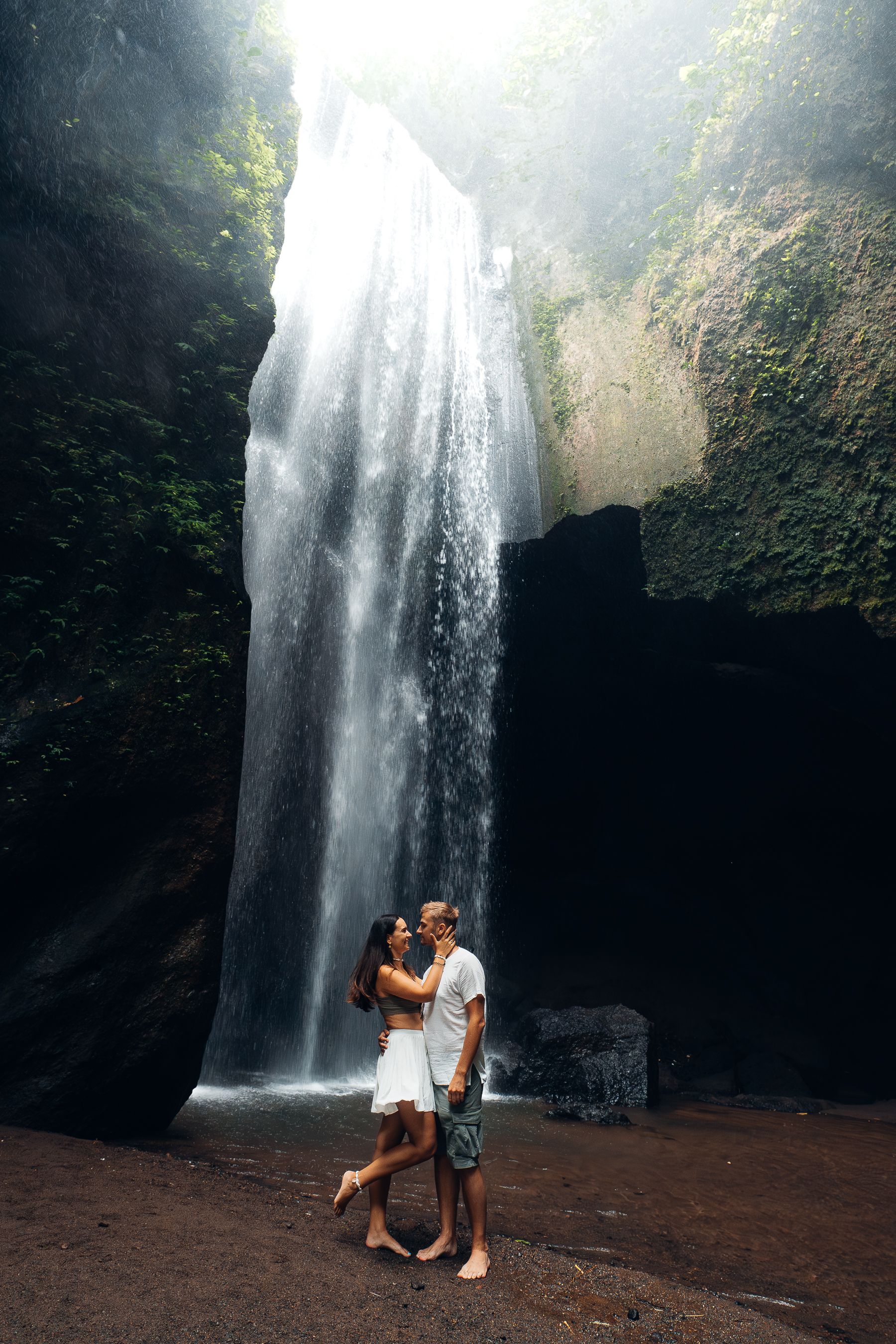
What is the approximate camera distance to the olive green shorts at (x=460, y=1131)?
319cm

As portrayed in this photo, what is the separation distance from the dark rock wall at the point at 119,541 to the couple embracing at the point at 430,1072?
289 centimetres

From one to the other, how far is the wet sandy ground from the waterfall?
338 centimetres

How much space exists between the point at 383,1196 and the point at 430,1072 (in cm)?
55

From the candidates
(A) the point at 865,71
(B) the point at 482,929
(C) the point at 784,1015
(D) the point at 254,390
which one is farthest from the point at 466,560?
(C) the point at 784,1015

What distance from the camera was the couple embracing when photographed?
3.17m

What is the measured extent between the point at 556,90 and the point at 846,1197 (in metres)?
16.5

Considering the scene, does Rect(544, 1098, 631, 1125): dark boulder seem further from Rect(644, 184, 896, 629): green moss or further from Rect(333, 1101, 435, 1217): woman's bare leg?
Rect(644, 184, 896, 629): green moss

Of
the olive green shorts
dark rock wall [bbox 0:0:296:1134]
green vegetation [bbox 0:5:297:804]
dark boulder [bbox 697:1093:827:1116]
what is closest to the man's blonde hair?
the olive green shorts

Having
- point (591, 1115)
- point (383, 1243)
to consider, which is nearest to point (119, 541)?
point (383, 1243)

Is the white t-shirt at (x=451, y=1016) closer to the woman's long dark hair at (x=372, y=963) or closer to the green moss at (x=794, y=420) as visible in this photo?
the woman's long dark hair at (x=372, y=963)

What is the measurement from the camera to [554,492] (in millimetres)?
11266

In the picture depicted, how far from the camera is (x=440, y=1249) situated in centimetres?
313

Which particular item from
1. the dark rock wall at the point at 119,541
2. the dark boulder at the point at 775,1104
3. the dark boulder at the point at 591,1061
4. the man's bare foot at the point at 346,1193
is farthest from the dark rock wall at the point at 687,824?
the man's bare foot at the point at 346,1193

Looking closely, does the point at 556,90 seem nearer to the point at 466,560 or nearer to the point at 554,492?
the point at 554,492
